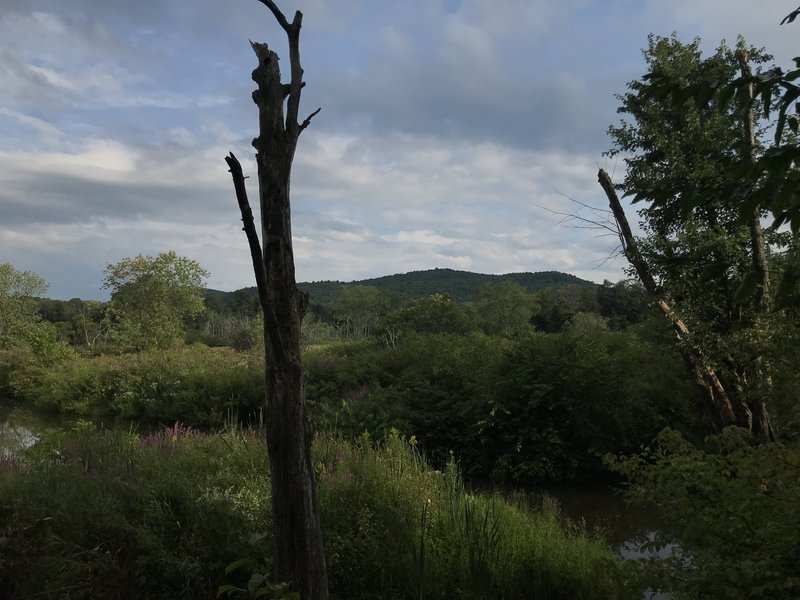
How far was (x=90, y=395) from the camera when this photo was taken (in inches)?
799

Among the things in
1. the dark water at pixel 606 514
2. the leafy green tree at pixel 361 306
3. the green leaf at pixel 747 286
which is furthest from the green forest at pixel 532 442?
the leafy green tree at pixel 361 306

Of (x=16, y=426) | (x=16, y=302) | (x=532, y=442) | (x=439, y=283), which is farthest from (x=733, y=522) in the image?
(x=439, y=283)

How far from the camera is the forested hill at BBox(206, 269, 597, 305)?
107625 mm

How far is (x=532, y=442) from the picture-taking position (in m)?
11.3

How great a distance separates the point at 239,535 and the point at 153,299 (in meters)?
34.1

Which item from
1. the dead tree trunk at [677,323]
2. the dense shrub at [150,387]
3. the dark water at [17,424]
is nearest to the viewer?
the dead tree trunk at [677,323]

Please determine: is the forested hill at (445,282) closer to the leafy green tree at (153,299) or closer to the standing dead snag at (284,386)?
the leafy green tree at (153,299)

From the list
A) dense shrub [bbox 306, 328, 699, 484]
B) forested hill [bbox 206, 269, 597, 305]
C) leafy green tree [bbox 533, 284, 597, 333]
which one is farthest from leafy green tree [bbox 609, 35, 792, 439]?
forested hill [bbox 206, 269, 597, 305]

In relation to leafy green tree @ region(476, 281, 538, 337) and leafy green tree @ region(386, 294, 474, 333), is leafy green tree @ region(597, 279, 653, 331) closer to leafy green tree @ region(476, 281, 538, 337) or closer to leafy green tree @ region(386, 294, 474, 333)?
leafy green tree @ region(476, 281, 538, 337)

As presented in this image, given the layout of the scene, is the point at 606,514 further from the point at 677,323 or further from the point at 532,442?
the point at 677,323

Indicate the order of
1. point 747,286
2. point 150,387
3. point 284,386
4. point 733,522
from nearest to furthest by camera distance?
point 747,286 → point 284,386 → point 733,522 → point 150,387

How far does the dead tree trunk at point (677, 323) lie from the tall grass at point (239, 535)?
15.1 ft

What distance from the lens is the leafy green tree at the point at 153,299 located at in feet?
107

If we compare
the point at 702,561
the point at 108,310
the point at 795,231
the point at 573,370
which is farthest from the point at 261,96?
the point at 108,310
